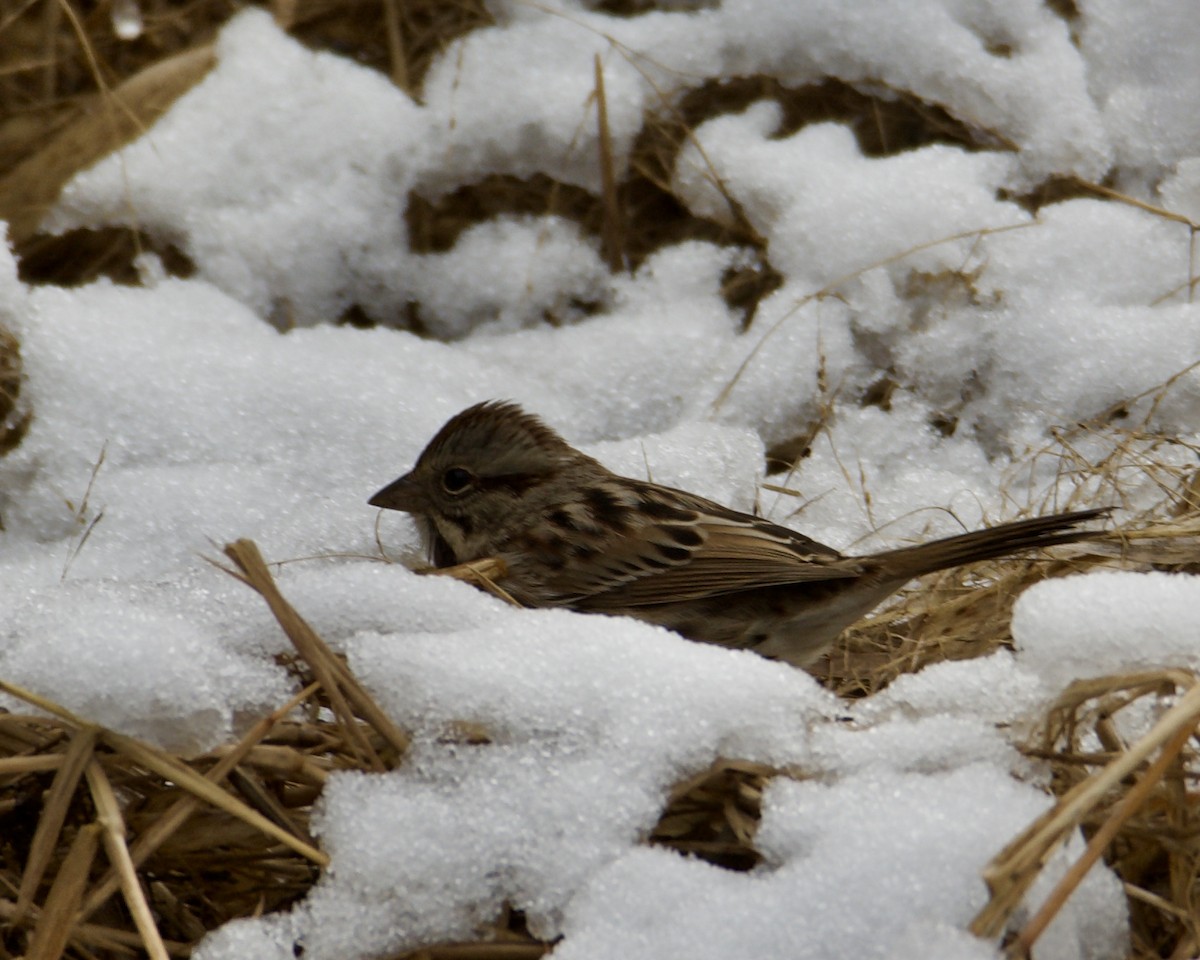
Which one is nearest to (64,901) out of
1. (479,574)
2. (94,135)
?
(479,574)

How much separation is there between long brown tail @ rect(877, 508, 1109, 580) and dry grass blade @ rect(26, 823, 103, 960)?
1.46m

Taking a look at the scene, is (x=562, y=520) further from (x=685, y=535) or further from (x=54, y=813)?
(x=54, y=813)

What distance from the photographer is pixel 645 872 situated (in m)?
1.79

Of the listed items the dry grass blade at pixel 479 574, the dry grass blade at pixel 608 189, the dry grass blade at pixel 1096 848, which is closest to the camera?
the dry grass blade at pixel 1096 848

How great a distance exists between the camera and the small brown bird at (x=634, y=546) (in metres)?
2.80

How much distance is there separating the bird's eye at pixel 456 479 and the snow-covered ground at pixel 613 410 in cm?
22

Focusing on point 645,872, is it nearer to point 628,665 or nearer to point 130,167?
point 628,665

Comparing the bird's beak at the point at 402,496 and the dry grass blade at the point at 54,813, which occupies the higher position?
the dry grass blade at the point at 54,813

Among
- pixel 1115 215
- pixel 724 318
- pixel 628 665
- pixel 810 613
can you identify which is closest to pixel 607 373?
pixel 724 318

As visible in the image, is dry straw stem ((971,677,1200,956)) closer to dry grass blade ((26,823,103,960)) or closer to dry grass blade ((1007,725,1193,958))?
dry grass blade ((1007,725,1193,958))

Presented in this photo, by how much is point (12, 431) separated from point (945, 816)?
2.38m

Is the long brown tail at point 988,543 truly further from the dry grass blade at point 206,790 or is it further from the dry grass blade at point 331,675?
the dry grass blade at point 206,790

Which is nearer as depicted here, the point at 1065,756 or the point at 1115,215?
the point at 1065,756

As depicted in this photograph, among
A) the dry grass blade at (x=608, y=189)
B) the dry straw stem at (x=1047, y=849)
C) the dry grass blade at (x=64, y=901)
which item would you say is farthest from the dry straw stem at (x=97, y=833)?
the dry grass blade at (x=608, y=189)
